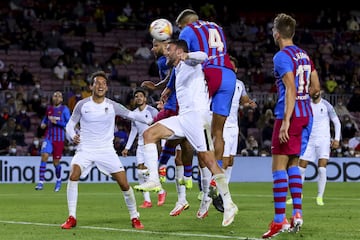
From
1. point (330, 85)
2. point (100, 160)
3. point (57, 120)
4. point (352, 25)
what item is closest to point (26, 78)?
point (57, 120)

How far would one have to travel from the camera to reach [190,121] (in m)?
11.7

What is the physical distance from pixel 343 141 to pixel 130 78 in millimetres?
9136

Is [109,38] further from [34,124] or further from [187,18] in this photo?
[187,18]

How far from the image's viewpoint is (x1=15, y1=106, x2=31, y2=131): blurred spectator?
29578mm

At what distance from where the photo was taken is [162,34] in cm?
1202

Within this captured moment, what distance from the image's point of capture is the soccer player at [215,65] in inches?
505

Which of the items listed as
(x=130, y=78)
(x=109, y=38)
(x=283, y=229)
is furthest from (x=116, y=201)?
(x=109, y=38)

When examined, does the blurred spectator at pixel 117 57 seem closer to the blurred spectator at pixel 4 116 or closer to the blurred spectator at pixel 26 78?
the blurred spectator at pixel 26 78

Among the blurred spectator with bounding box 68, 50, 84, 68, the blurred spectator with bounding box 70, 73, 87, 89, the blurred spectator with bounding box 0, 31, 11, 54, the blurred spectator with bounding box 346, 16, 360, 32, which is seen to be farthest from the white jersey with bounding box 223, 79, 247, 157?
the blurred spectator with bounding box 346, 16, 360, 32

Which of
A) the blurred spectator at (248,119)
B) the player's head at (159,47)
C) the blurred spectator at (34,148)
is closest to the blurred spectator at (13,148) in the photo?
the blurred spectator at (34,148)

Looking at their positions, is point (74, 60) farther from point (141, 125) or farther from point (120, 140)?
point (141, 125)

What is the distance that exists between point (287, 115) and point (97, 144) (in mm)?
2993

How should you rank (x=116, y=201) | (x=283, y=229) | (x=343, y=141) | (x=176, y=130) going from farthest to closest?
(x=343, y=141)
(x=116, y=201)
(x=176, y=130)
(x=283, y=229)

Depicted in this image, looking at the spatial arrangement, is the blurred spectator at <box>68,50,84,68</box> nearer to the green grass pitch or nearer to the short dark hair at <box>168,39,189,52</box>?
the green grass pitch
